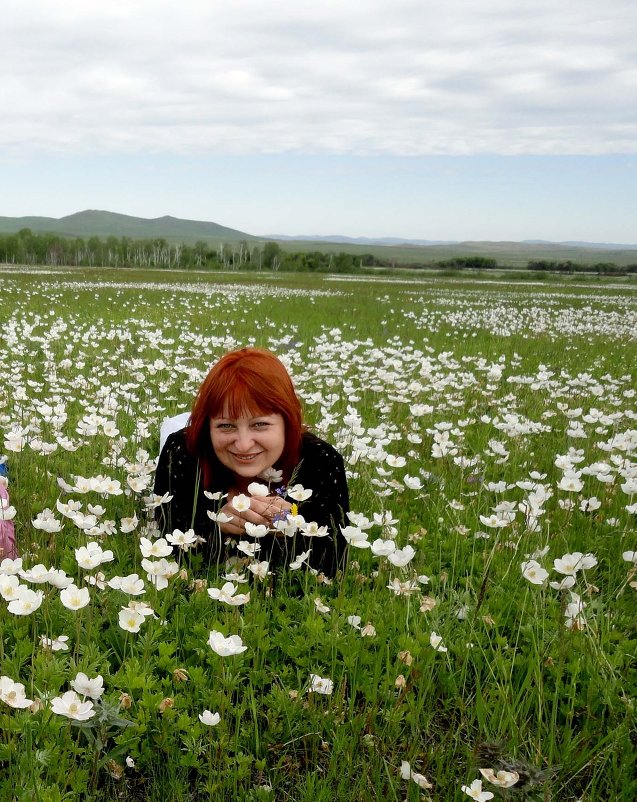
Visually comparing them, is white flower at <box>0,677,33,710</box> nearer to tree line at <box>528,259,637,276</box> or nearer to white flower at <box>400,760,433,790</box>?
white flower at <box>400,760,433,790</box>

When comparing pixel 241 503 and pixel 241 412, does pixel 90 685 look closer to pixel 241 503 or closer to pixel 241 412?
pixel 241 503

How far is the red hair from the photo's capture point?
12.0ft

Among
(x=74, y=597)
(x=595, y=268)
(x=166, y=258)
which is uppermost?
(x=166, y=258)

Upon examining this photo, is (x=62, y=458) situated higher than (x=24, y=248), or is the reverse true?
(x=24, y=248)

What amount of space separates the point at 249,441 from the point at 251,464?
21 centimetres

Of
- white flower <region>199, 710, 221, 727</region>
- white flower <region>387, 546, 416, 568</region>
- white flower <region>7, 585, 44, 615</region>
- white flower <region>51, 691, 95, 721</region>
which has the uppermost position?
white flower <region>387, 546, 416, 568</region>

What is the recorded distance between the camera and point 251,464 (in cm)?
381

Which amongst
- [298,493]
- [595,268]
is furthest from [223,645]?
[595,268]

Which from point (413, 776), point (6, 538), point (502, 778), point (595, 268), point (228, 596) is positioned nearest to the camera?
point (502, 778)

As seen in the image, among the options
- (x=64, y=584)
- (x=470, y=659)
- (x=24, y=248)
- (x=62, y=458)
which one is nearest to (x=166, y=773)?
(x=64, y=584)

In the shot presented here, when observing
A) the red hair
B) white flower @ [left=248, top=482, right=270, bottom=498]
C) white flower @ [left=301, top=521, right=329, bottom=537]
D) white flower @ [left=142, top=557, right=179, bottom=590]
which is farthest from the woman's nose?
white flower @ [left=142, top=557, right=179, bottom=590]

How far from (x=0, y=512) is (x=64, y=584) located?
2.92 ft

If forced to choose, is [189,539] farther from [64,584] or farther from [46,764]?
[46,764]

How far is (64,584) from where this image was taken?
2.67 metres
